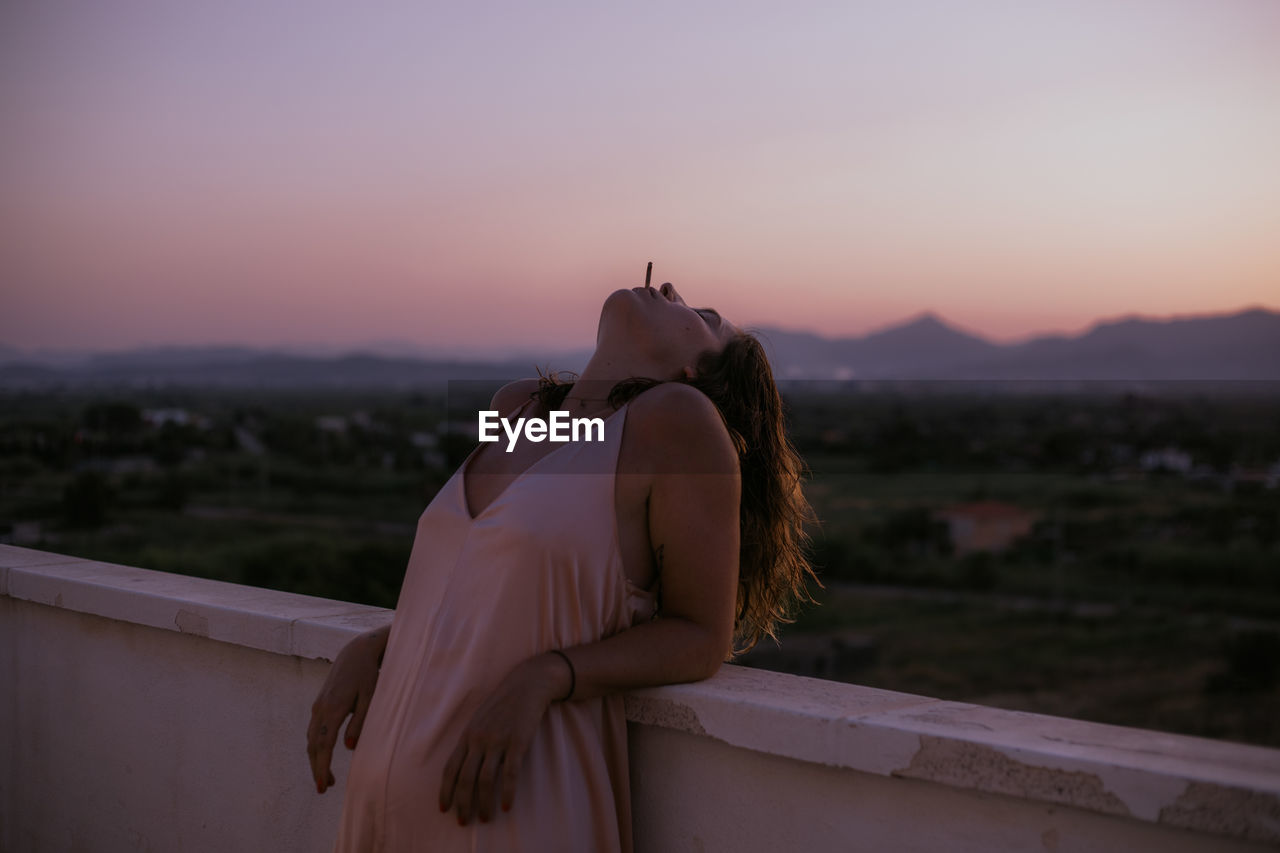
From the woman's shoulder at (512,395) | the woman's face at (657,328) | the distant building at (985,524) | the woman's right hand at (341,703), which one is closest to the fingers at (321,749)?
the woman's right hand at (341,703)

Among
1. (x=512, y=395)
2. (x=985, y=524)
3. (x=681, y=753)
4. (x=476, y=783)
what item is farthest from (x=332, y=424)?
(x=476, y=783)

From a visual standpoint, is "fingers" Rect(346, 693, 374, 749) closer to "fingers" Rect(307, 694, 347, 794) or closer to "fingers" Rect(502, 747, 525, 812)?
"fingers" Rect(307, 694, 347, 794)

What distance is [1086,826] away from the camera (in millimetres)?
1206

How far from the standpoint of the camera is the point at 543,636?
1513 mm

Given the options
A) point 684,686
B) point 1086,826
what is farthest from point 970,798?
point 684,686

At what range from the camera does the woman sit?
1440 mm

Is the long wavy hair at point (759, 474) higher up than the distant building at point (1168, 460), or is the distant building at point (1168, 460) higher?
the long wavy hair at point (759, 474)

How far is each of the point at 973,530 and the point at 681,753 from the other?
57.3 m

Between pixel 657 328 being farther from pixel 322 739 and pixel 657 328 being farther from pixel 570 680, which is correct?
pixel 322 739

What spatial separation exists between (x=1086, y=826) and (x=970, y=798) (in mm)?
139

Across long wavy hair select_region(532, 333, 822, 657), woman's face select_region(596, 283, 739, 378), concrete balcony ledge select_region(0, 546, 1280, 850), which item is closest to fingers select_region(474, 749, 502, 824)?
concrete balcony ledge select_region(0, 546, 1280, 850)

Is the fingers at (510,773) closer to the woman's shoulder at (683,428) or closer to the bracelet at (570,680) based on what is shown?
the bracelet at (570,680)

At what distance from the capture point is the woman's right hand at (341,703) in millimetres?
1664

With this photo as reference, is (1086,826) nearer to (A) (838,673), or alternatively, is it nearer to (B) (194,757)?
(B) (194,757)
